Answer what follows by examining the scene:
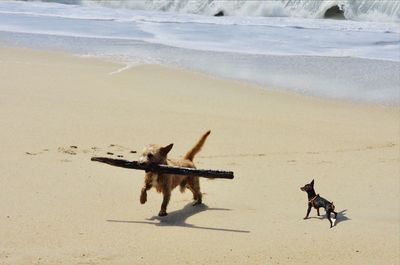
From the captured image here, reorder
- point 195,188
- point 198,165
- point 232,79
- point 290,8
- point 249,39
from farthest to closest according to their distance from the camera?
point 290,8, point 249,39, point 232,79, point 198,165, point 195,188

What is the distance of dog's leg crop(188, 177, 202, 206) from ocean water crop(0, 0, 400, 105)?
16.2ft

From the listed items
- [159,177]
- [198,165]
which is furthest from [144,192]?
[198,165]

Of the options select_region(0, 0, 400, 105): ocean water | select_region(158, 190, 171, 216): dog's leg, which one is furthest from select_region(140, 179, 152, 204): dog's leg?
select_region(0, 0, 400, 105): ocean water

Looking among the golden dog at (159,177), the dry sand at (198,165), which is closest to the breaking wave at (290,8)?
the dry sand at (198,165)

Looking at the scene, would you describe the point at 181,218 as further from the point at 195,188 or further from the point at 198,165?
the point at 198,165

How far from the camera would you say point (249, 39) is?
16.0 m

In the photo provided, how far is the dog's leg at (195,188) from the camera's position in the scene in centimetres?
525

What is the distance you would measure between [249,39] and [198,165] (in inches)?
396

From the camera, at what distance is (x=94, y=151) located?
6449 millimetres

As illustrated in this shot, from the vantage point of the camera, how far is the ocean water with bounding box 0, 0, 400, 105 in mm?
11219

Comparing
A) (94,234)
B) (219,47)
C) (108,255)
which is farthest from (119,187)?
(219,47)

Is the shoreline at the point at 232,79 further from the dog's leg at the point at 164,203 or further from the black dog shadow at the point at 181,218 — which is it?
the dog's leg at the point at 164,203

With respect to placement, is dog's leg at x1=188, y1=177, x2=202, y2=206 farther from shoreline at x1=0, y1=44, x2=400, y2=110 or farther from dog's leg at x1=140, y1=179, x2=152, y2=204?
shoreline at x1=0, y1=44, x2=400, y2=110

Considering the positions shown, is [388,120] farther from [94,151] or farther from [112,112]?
[94,151]
